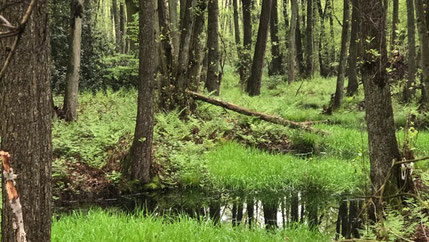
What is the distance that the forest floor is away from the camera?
7.90 meters

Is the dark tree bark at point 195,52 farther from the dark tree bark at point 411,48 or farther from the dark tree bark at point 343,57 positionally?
the dark tree bark at point 411,48

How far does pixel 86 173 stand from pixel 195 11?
643cm

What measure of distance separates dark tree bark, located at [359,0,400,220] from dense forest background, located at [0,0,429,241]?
0.02m

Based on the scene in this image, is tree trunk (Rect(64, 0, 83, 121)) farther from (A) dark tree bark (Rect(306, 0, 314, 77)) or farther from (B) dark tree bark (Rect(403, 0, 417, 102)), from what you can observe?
(A) dark tree bark (Rect(306, 0, 314, 77))

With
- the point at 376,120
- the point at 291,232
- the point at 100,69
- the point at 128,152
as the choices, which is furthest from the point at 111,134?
the point at 100,69

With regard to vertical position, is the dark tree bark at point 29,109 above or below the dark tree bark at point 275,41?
below

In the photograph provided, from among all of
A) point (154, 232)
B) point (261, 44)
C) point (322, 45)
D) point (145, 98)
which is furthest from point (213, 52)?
point (322, 45)

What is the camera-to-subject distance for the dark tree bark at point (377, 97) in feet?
17.5

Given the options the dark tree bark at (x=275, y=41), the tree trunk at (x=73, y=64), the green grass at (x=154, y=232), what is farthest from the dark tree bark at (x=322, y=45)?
the green grass at (x=154, y=232)

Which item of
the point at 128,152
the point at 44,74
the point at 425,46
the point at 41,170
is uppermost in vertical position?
the point at 425,46

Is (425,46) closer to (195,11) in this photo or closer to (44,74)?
(195,11)

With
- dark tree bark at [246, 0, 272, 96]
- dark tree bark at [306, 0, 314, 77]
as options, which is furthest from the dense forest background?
dark tree bark at [306, 0, 314, 77]

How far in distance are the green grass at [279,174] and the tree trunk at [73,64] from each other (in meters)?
4.27

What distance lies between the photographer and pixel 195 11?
40.0 feet
